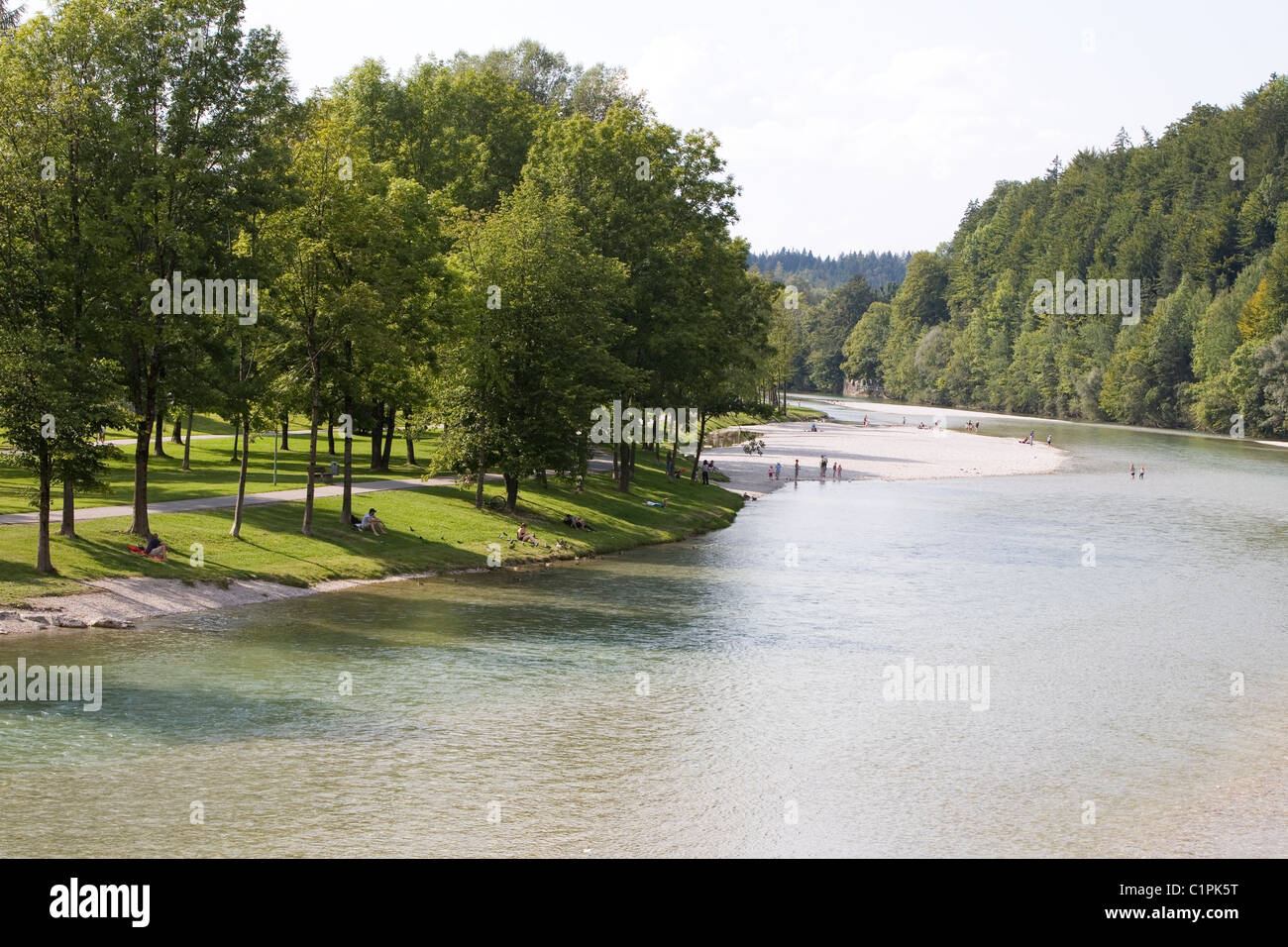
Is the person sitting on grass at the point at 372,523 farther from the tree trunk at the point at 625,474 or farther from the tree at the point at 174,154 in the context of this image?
the tree trunk at the point at 625,474

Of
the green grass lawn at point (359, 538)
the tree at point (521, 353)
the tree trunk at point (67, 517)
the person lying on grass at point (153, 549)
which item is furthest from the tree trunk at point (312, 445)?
the tree trunk at point (67, 517)

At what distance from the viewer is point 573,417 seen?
59.7 m

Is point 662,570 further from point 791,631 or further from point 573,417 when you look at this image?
point 791,631

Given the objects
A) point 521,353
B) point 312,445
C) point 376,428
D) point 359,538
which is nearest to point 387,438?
point 376,428

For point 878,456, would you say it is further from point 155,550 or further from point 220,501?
point 155,550

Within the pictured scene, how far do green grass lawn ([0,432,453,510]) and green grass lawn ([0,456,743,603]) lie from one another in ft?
7.63

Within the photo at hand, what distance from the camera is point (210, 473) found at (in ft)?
207

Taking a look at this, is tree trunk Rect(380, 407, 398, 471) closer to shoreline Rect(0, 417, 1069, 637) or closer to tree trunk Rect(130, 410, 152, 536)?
shoreline Rect(0, 417, 1069, 637)

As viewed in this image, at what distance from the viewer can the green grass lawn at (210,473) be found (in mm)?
49906

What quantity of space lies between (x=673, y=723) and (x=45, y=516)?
21309mm

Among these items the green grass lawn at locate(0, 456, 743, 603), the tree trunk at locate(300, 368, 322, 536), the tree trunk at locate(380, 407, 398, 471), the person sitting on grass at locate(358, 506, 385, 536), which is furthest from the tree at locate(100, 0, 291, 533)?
the tree trunk at locate(380, 407, 398, 471)

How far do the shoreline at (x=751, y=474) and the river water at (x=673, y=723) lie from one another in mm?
978
